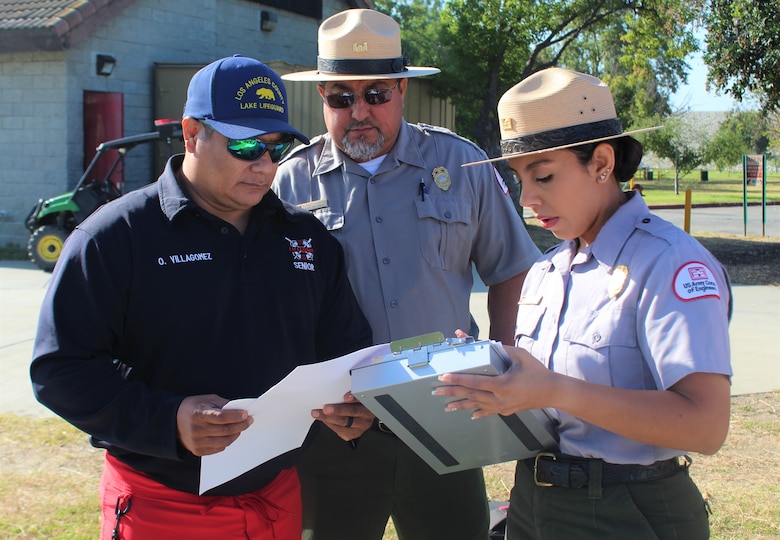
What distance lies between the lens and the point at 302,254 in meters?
2.48

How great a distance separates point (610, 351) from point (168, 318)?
113 centimetres

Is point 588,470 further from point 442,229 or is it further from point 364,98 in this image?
point 364,98

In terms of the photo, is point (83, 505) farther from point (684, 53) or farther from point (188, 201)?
point (684, 53)

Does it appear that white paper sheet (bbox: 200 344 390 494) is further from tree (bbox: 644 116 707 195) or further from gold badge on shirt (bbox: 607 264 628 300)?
tree (bbox: 644 116 707 195)

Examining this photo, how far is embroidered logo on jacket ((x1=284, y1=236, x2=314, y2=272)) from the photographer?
2457 mm

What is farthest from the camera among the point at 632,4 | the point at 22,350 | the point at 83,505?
the point at 632,4

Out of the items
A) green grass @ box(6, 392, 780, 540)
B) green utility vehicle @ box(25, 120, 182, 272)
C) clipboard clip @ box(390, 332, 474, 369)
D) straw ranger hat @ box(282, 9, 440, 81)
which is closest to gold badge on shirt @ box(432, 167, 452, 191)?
straw ranger hat @ box(282, 9, 440, 81)

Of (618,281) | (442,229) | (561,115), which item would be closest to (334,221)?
(442,229)

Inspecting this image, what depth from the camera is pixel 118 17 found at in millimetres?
13930

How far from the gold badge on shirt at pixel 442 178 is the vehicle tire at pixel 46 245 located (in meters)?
9.10

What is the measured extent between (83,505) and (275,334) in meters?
2.56

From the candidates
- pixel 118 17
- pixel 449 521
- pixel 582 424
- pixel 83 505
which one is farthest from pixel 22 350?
pixel 118 17

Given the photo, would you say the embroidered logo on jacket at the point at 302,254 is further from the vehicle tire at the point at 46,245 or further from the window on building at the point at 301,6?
the window on building at the point at 301,6

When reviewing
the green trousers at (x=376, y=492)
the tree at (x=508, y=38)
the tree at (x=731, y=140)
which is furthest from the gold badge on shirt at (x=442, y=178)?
the tree at (x=731, y=140)
